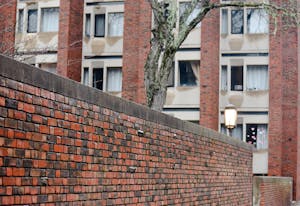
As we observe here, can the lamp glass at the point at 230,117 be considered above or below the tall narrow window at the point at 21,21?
below

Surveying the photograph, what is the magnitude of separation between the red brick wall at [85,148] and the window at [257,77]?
1892 cm

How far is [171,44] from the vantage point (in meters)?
15.2

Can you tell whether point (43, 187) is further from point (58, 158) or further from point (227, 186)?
point (227, 186)

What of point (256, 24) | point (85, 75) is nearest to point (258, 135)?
point (256, 24)

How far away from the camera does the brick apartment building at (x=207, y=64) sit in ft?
94.6

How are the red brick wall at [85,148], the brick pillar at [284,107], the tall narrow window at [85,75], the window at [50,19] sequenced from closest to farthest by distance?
the red brick wall at [85,148] < the brick pillar at [284,107] < the tall narrow window at [85,75] < the window at [50,19]

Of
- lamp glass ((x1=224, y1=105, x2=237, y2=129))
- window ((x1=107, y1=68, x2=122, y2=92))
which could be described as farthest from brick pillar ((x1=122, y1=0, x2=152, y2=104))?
lamp glass ((x1=224, y1=105, x2=237, y2=129))

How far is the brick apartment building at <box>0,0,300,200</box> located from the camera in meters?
28.8

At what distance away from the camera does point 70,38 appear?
29719 millimetres

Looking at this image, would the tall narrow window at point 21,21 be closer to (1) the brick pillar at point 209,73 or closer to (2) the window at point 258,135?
(1) the brick pillar at point 209,73

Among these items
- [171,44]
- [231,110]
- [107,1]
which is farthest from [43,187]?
[107,1]

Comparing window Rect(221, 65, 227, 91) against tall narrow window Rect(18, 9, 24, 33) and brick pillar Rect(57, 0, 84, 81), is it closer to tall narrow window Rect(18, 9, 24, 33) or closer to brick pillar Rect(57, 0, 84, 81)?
brick pillar Rect(57, 0, 84, 81)

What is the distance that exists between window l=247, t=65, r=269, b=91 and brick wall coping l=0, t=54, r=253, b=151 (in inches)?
786

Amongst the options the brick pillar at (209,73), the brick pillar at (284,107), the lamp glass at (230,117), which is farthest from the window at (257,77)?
the lamp glass at (230,117)
